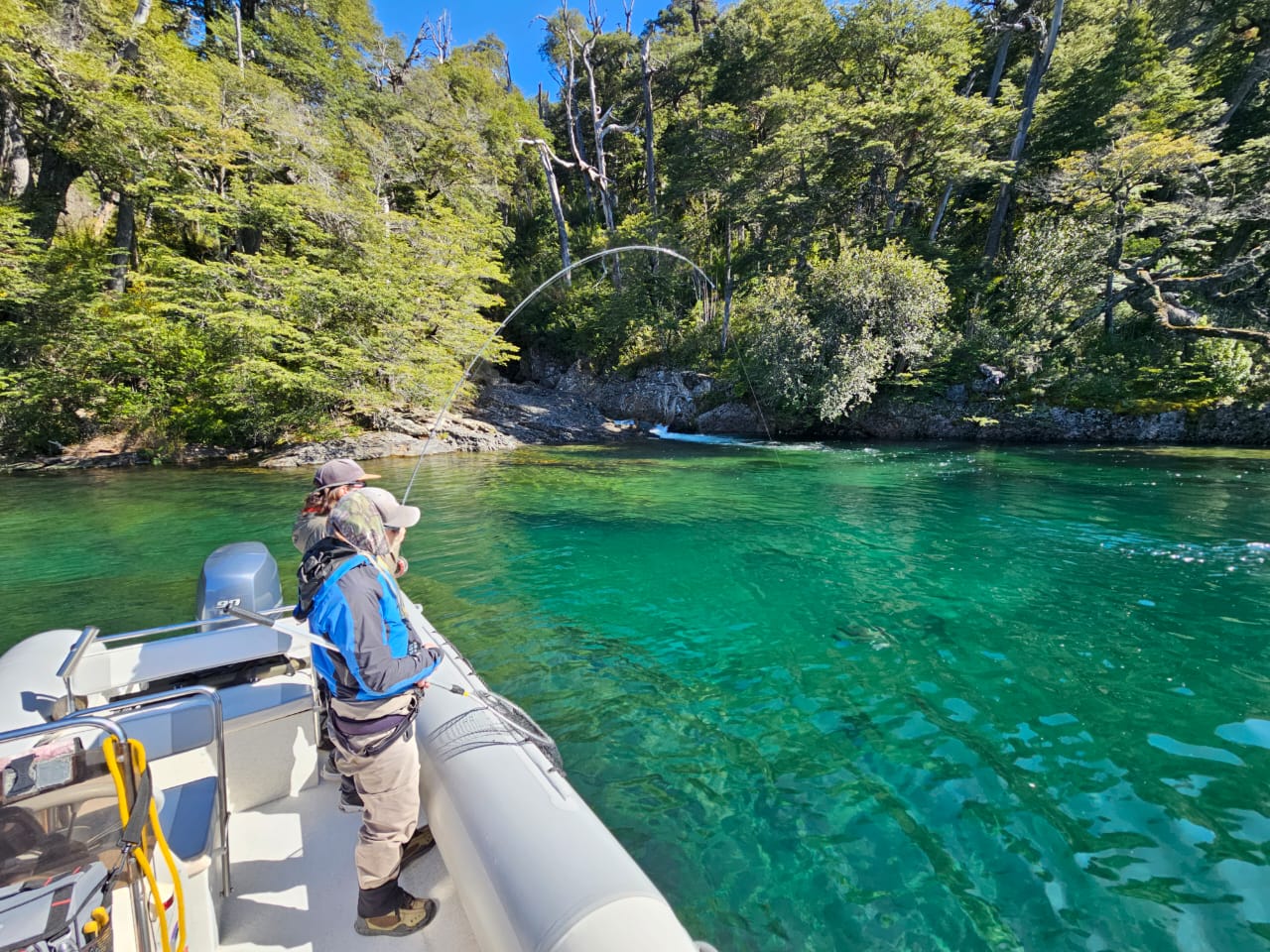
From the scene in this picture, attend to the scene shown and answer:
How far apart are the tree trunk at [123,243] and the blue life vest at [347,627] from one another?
21346 mm

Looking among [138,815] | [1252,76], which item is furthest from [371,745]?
[1252,76]

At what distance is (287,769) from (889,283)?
833 inches

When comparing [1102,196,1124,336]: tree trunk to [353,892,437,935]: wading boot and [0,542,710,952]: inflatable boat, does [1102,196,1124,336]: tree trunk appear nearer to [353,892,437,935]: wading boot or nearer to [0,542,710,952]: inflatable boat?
[0,542,710,952]: inflatable boat

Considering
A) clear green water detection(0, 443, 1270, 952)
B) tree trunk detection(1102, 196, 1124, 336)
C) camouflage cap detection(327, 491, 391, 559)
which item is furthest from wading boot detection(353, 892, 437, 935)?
tree trunk detection(1102, 196, 1124, 336)

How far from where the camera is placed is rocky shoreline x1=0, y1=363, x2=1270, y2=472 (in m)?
16.2

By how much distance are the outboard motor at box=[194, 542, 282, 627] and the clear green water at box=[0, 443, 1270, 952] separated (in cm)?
182

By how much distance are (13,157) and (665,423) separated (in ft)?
83.8

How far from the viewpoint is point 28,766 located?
1.39 metres

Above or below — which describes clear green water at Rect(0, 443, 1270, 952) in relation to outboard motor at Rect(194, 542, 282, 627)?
below

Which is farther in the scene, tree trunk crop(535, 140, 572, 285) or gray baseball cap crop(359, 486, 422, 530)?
tree trunk crop(535, 140, 572, 285)

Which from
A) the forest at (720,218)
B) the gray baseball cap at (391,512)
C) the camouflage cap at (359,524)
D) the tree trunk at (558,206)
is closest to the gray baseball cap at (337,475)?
the gray baseball cap at (391,512)

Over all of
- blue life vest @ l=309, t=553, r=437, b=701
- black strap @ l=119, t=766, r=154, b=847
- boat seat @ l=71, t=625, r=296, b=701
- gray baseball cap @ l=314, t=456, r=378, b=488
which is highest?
gray baseball cap @ l=314, t=456, r=378, b=488

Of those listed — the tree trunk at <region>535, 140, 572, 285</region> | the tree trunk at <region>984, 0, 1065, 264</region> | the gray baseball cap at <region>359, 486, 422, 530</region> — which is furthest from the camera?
the tree trunk at <region>535, 140, 572, 285</region>

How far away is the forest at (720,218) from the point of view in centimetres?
1580
